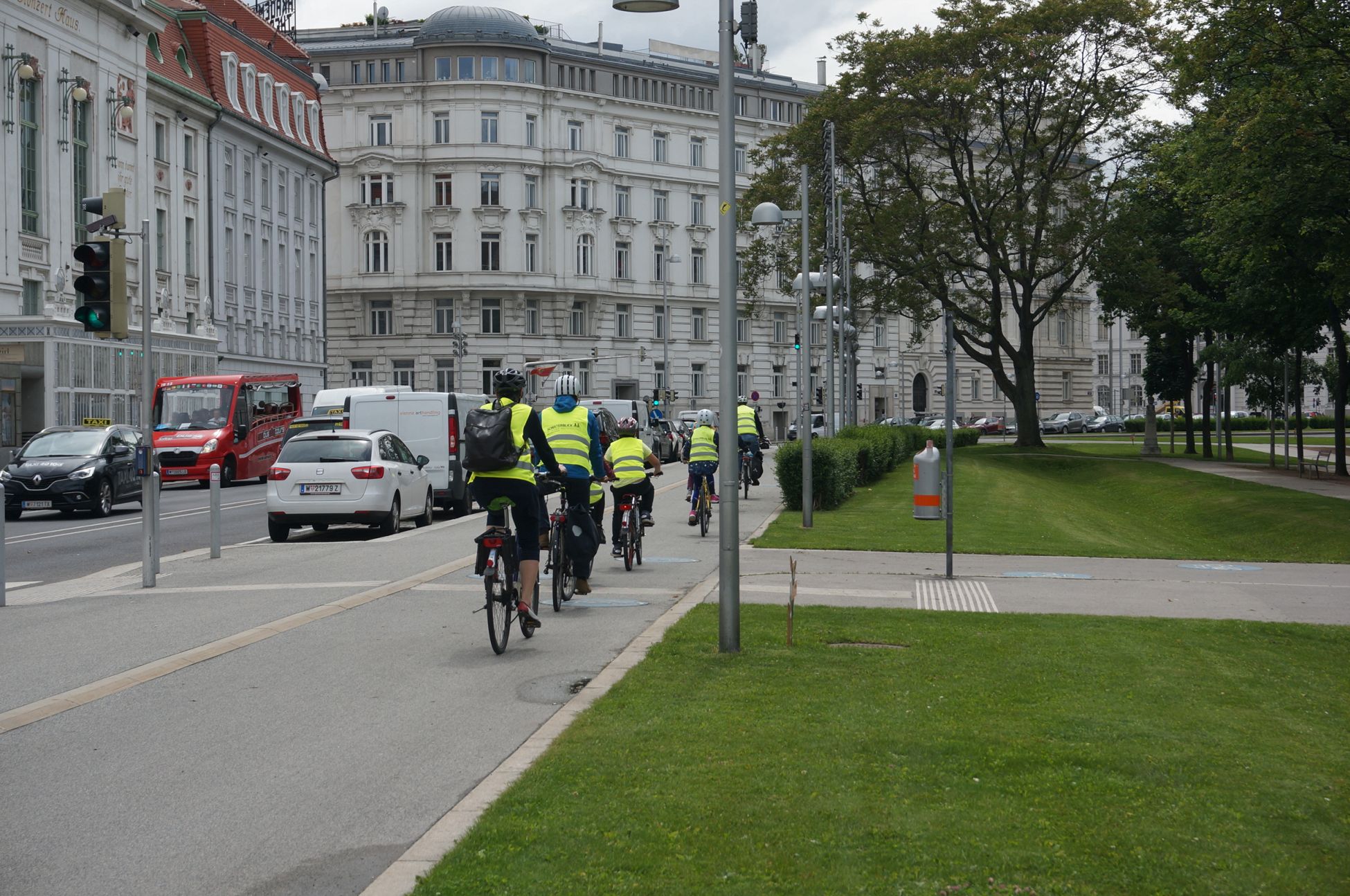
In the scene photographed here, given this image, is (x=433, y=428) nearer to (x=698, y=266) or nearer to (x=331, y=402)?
(x=331, y=402)

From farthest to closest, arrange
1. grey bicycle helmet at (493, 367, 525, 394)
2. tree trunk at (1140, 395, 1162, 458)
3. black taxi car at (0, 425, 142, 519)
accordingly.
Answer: tree trunk at (1140, 395, 1162, 458) < black taxi car at (0, 425, 142, 519) < grey bicycle helmet at (493, 367, 525, 394)

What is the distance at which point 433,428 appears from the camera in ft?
89.8

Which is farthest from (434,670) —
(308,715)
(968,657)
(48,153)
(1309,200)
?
(48,153)

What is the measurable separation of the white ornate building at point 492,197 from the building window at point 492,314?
0.08 meters

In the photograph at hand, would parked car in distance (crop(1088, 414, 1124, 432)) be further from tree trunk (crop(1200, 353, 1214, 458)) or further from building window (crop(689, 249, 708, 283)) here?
tree trunk (crop(1200, 353, 1214, 458))

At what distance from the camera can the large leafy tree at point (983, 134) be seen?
153 feet

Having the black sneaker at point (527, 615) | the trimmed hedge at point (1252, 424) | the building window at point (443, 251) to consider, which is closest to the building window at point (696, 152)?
the building window at point (443, 251)

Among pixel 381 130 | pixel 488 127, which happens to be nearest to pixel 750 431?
pixel 488 127

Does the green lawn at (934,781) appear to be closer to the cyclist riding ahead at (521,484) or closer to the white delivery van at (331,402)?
the cyclist riding ahead at (521,484)

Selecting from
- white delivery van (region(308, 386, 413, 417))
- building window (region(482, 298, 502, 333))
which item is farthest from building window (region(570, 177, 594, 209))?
white delivery van (region(308, 386, 413, 417))

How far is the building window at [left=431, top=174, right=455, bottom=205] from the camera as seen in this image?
81.3 m

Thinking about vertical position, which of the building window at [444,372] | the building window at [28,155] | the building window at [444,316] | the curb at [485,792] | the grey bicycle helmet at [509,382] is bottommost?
the curb at [485,792]

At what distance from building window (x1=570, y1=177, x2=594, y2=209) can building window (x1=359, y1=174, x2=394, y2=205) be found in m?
9.60

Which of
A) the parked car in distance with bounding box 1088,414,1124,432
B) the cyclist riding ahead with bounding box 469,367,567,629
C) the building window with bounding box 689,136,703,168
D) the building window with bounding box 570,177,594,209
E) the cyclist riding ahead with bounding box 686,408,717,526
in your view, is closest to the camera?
the cyclist riding ahead with bounding box 469,367,567,629
